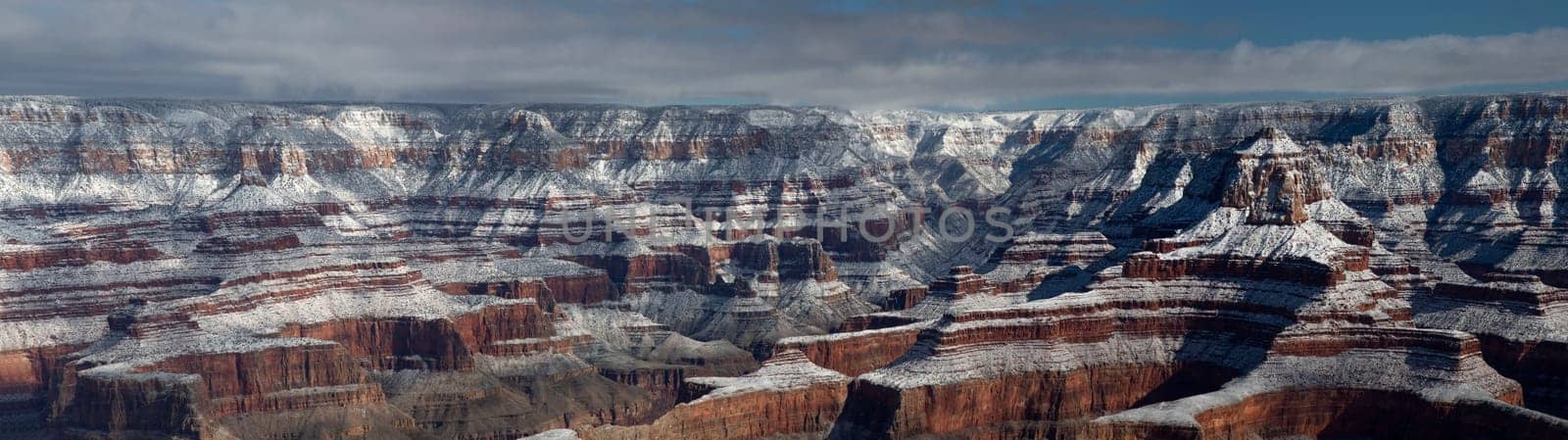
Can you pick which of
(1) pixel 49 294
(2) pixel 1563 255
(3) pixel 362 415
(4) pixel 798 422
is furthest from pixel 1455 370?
(1) pixel 49 294

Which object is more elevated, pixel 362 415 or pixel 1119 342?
pixel 1119 342

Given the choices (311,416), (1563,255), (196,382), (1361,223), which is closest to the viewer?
(196,382)

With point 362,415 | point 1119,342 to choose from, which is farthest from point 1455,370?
point 362,415

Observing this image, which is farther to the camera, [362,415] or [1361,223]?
[1361,223]

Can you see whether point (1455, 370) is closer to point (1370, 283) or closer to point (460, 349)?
point (1370, 283)

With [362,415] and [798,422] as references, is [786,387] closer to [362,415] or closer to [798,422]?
[798,422]

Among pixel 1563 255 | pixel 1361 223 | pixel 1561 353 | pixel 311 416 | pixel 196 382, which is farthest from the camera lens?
pixel 1563 255

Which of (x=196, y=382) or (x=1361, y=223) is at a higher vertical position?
(x=1361, y=223)

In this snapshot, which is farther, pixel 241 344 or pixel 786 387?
pixel 241 344

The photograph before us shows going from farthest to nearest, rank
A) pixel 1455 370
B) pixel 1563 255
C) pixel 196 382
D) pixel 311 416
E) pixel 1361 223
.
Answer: pixel 1563 255
pixel 1361 223
pixel 311 416
pixel 196 382
pixel 1455 370
